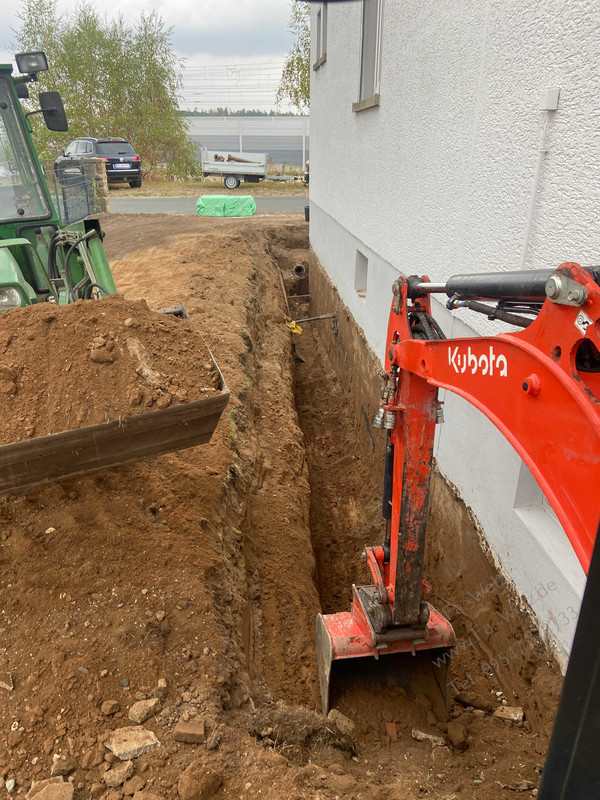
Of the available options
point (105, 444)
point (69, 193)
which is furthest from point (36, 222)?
point (105, 444)

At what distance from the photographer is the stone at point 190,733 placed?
2.56m

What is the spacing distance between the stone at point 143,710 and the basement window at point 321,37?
424 inches

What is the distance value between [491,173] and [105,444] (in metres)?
2.92

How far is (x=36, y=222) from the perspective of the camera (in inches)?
221

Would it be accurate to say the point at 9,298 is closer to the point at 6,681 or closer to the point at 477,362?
the point at 6,681

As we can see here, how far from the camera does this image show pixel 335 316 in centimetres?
951

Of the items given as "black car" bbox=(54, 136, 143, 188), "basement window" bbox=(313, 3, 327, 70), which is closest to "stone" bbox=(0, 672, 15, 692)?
"basement window" bbox=(313, 3, 327, 70)

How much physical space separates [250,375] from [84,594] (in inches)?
154

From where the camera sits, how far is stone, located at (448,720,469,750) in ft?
10.4

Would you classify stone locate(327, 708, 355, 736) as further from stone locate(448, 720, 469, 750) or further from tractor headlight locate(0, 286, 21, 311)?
tractor headlight locate(0, 286, 21, 311)

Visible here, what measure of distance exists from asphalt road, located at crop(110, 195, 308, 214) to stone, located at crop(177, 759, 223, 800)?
66.3 feet

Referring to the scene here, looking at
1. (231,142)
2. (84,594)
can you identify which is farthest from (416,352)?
(231,142)

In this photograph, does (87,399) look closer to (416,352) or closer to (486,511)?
(416,352)

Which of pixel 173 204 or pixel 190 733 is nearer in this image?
pixel 190 733
